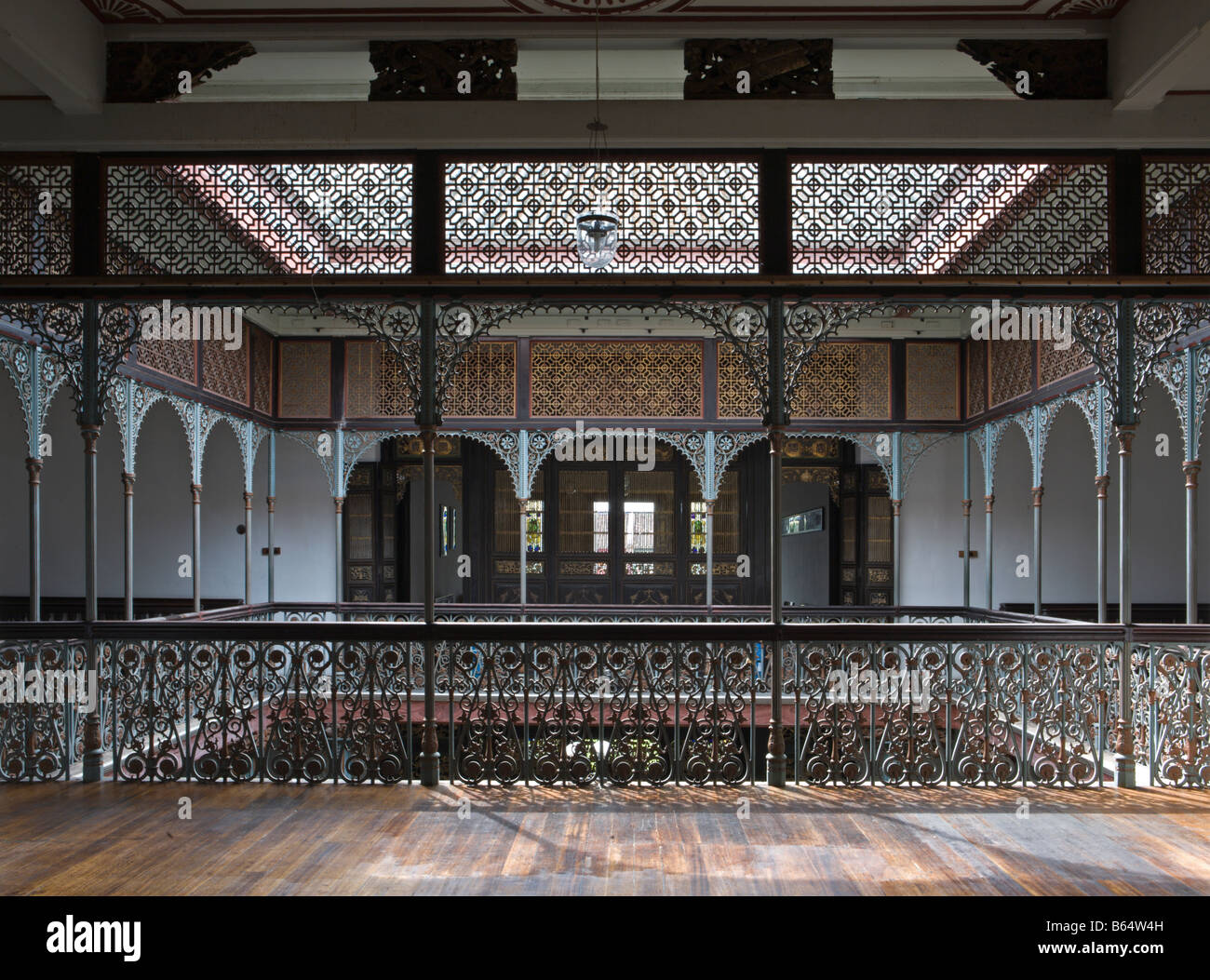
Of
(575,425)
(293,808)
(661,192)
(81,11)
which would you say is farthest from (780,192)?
(575,425)

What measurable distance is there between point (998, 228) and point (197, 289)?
4001mm

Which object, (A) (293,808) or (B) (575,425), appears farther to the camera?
(B) (575,425)

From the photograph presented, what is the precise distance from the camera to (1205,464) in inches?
389

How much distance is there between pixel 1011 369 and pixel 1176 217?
3.54 m

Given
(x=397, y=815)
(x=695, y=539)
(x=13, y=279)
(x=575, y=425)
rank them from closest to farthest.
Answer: (x=397, y=815)
(x=13, y=279)
(x=575, y=425)
(x=695, y=539)

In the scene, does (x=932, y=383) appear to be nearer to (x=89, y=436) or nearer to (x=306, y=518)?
(x=306, y=518)

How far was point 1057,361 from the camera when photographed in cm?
734

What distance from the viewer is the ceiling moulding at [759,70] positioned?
4730 mm

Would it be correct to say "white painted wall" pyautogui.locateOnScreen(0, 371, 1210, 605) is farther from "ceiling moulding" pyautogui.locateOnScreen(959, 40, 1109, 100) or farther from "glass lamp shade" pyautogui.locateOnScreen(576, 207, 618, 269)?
"glass lamp shade" pyautogui.locateOnScreen(576, 207, 618, 269)

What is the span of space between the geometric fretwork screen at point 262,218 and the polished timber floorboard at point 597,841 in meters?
2.61

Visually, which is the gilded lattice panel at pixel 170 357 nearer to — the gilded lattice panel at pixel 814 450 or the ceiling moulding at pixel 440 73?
the ceiling moulding at pixel 440 73

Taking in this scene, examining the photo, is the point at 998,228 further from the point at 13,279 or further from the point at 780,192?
the point at 13,279

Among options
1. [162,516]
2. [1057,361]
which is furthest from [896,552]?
[162,516]

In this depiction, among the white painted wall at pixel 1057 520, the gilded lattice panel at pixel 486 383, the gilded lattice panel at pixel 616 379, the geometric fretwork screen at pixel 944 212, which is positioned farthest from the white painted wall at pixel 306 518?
the geometric fretwork screen at pixel 944 212
